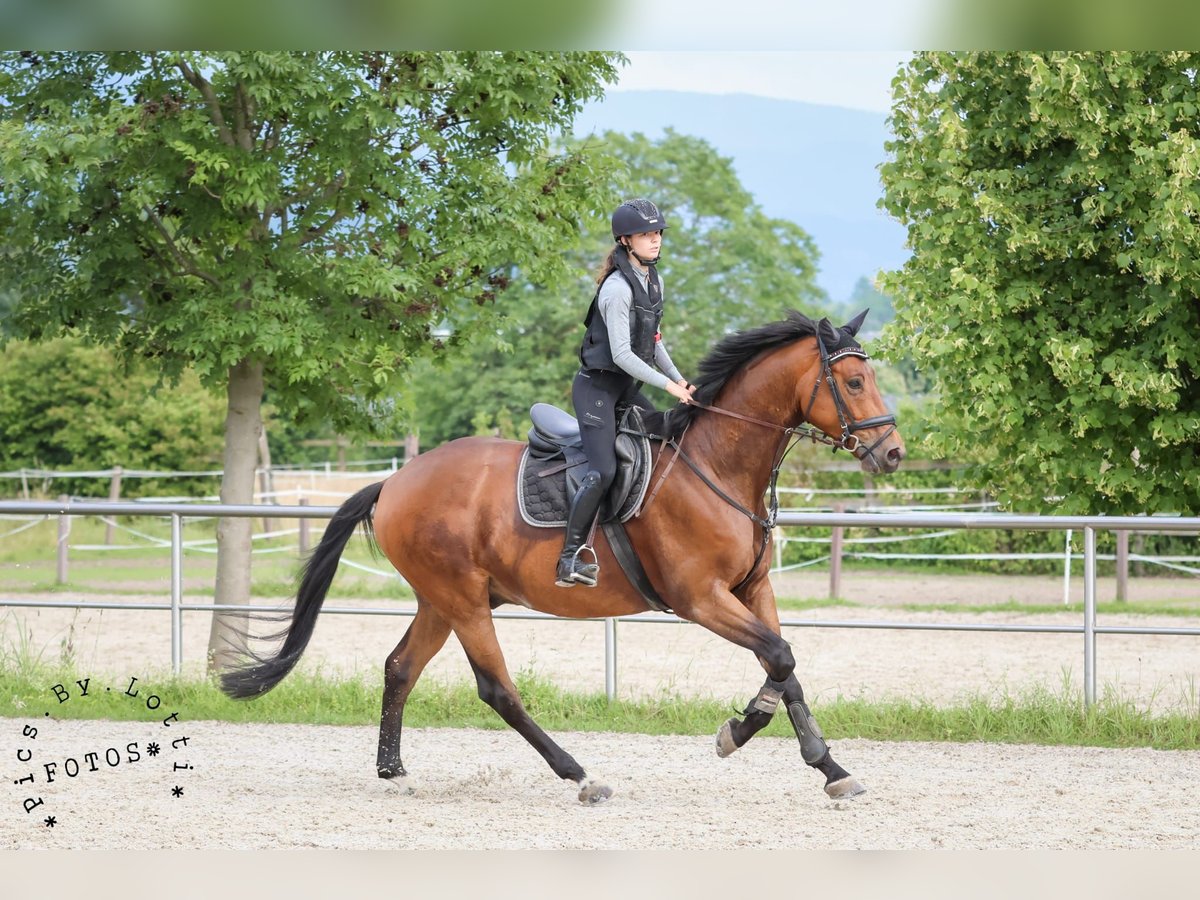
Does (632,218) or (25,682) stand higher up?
(632,218)

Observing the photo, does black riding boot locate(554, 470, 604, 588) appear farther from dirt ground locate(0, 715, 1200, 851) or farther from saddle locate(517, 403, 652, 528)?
dirt ground locate(0, 715, 1200, 851)

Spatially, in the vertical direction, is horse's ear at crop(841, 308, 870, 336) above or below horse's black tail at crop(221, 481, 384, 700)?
above

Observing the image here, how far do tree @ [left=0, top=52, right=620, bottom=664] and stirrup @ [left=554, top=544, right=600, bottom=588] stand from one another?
140 inches

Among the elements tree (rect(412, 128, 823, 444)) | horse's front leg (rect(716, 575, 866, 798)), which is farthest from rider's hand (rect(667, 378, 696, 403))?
tree (rect(412, 128, 823, 444))

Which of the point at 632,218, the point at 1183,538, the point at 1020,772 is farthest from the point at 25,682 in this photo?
the point at 1183,538

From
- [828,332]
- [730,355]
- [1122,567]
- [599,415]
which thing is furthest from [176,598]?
[1122,567]

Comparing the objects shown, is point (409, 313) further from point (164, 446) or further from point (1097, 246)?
point (164, 446)

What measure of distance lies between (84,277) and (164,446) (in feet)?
68.1

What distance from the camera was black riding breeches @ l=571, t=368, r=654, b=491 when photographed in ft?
20.8

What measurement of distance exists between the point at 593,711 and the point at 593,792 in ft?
7.47

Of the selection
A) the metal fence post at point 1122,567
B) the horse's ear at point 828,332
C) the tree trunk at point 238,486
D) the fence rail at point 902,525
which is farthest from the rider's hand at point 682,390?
the metal fence post at point 1122,567

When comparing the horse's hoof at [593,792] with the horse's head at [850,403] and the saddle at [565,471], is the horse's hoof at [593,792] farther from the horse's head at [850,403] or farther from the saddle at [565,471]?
the horse's head at [850,403]

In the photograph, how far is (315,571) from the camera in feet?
23.7

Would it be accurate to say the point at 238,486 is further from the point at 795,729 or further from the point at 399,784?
the point at 795,729
